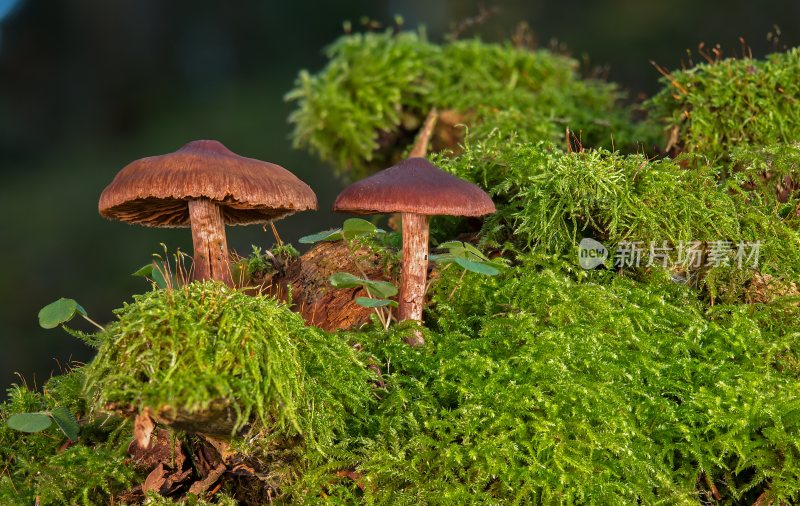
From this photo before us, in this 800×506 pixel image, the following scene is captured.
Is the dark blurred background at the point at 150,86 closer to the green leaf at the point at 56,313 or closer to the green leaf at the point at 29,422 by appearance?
the green leaf at the point at 56,313

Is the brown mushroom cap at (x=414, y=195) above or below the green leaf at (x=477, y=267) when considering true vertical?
above

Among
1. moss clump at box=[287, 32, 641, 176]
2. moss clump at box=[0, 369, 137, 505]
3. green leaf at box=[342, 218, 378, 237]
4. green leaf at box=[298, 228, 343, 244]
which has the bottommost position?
moss clump at box=[0, 369, 137, 505]

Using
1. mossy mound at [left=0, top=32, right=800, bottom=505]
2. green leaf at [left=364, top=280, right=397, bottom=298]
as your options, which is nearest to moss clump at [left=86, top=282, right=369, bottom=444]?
mossy mound at [left=0, top=32, right=800, bottom=505]

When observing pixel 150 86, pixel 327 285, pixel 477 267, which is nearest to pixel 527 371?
pixel 477 267

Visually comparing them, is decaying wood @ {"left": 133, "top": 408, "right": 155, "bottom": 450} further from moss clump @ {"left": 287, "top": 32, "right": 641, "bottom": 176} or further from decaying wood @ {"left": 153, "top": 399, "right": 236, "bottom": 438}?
moss clump @ {"left": 287, "top": 32, "right": 641, "bottom": 176}

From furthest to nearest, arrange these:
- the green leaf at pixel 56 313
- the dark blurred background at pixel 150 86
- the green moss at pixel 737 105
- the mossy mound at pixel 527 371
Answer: the dark blurred background at pixel 150 86 < the green moss at pixel 737 105 < the green leaf at pixel 56 313 < the mossy mound at pixel 527 371

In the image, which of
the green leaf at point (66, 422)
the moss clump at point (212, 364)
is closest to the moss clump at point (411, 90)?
the moss clump at point (212, 364)

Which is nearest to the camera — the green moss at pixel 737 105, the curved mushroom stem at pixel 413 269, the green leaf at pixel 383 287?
the green leaf at pixel 383 287
